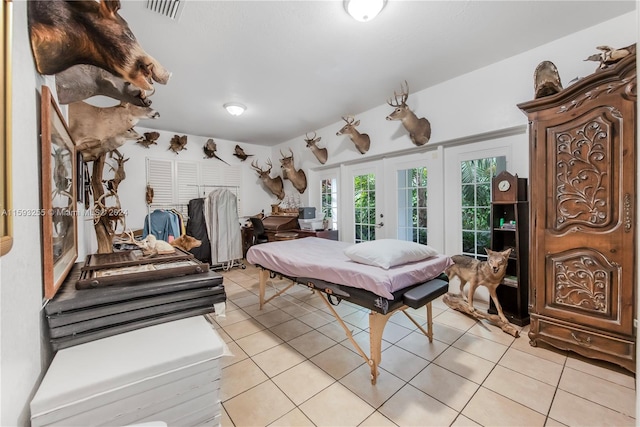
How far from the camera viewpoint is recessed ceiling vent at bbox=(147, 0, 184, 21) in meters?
1.87

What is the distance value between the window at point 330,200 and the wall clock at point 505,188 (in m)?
2.84

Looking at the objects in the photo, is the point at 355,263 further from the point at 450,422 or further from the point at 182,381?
the point at 182,381

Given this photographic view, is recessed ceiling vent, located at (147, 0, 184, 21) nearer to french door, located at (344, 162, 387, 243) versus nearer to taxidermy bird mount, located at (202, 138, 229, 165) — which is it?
french door, located at (344, 162, 387, 243)

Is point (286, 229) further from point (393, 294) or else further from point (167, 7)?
point (167, 7)

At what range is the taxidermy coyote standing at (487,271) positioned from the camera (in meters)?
2.57

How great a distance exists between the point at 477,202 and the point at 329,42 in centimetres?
248

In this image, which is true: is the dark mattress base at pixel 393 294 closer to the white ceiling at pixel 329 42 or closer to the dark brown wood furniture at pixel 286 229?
the white ceiling at pixel 329 42

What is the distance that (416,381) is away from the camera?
1.84m

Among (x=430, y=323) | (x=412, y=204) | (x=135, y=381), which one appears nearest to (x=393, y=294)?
(x=430, y=323)

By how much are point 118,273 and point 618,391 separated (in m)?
3.04

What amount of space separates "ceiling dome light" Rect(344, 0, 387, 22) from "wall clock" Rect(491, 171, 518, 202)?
79.4 inches

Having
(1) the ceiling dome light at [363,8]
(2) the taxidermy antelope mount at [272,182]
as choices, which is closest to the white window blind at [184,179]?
(2) the taxidermy antelope mount at [272,182]

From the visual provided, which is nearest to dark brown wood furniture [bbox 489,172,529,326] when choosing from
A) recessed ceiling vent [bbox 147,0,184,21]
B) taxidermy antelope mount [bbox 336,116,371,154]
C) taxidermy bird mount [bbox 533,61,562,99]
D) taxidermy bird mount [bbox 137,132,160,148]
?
taxidermy bird mount [bbox 533,61,562,99]

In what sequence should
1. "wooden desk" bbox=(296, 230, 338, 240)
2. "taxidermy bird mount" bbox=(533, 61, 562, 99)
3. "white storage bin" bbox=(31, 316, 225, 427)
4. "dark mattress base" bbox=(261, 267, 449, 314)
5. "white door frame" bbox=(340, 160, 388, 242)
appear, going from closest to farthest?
"white storage bin" bbox=(31, 316, 225, 427)
"dark mattress base" bbox=(261, 267, 449, 314)
"taxidermy bird mount" bbox=(533, 61, 562, 99)
"white door frame" bbox=(340, 160, 388, 242)
"wooden desk" bbox=(296, 230, 338, 240)
